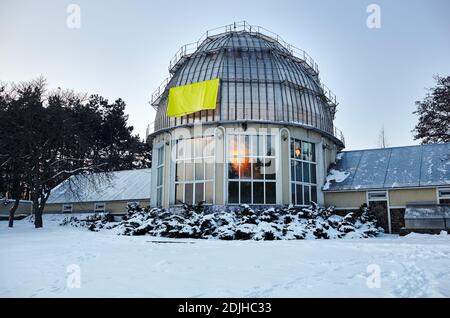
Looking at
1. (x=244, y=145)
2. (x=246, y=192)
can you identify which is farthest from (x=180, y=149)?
(x=246, y=192)

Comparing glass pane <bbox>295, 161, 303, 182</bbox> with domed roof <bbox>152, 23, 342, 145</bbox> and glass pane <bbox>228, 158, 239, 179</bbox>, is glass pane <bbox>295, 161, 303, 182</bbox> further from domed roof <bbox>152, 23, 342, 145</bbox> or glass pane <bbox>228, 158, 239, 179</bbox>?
glass pane <bbox>228, 158, 239, 179</bbox>

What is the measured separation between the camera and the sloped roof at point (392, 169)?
21.7 metres

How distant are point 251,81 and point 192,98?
384 centimetres

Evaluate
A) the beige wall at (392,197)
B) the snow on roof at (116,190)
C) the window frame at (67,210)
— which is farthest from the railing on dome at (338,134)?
the window frame at (67,210)

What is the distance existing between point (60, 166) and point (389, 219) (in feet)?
75.0

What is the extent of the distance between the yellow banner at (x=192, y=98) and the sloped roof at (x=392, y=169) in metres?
9.85

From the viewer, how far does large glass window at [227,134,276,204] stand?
67.7ft

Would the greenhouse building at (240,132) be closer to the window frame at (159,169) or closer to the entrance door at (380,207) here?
the window frame at (159,169)

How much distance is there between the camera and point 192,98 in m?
21.9

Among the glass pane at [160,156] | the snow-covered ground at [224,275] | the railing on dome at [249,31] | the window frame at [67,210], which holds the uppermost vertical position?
the railing on dome at [249,31]

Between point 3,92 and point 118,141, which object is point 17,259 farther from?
point 118,141

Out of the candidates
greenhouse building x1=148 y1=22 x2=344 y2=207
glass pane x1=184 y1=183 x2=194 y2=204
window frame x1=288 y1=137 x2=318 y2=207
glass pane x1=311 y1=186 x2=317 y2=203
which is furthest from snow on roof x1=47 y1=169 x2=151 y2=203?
glass pane x1=311 y1=186 x2=317 y2=203

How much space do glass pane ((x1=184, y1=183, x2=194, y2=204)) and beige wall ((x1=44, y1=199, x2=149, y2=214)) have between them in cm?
947

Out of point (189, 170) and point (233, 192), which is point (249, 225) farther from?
point (189, 170)
